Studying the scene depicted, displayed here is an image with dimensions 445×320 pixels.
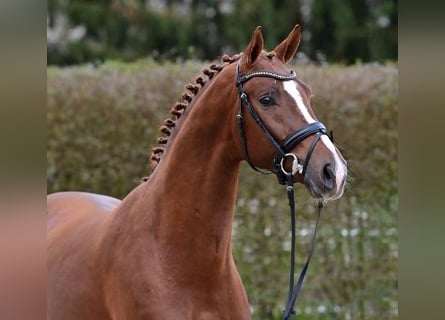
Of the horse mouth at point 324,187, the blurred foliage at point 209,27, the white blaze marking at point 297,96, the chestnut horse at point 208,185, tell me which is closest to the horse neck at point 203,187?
the chestnut horse at point 208,185

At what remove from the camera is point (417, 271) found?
63cm

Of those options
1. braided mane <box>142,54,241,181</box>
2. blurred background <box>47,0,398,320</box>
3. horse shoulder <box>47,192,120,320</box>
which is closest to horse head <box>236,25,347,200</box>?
braided mane <box>142,54,241,181</box>

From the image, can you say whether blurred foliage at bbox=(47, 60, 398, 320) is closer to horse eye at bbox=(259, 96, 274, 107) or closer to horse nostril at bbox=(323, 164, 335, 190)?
horse eye at bbox=(259, 96, 274, 107)

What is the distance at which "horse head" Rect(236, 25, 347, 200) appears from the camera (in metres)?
2.38

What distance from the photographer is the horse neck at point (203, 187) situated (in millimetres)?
2682

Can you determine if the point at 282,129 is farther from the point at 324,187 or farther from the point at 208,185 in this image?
the point at 208,185

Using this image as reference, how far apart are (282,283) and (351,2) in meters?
8.31

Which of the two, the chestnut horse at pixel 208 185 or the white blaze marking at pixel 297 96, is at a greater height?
the white blaze marking at pixel 297 96

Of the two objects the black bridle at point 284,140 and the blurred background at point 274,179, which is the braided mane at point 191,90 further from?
the blurred background at point 274,179

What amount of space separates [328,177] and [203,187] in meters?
0.50

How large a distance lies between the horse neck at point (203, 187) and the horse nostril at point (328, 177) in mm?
401

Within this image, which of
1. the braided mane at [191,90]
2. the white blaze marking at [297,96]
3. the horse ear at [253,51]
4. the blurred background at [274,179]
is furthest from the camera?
the blurred background at [274,179]

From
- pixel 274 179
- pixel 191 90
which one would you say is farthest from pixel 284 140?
pixel 274 179

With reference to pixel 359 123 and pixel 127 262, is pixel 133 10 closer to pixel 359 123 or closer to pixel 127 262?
pixel 359 123
